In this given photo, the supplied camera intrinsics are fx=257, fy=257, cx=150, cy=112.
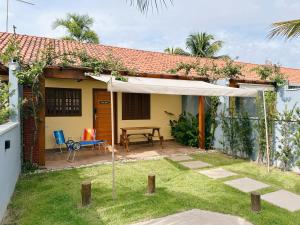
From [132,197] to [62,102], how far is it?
9.32 meters

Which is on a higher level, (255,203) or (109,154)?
(109,154)

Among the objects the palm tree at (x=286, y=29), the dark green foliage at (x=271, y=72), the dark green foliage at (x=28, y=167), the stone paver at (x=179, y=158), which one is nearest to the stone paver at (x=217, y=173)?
the stone paver at (x=179, y=158)

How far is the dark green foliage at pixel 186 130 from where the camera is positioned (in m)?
15.4

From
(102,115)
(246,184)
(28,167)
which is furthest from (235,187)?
(102,115)

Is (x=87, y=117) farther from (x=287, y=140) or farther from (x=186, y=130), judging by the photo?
(x=287, y=140)

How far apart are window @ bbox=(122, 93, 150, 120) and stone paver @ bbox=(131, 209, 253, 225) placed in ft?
36.7

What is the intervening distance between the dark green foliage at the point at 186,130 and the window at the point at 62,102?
6410 mm

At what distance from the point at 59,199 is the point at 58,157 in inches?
228

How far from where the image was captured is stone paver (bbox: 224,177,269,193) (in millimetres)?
8273

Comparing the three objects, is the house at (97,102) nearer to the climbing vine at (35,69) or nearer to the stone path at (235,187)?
the climbing vine at (35,69)

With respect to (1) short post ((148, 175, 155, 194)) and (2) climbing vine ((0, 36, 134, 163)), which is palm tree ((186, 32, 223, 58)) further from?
(1) short post ((148, 175, 155, 194))

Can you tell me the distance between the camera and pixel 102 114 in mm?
16250

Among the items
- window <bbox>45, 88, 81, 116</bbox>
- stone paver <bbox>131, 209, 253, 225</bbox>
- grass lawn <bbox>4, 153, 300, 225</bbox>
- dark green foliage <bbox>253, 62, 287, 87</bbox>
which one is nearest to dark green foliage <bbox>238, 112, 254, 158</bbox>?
grass lawn <bbox>4, 153, 300, 225</bbox>

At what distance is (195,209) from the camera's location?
656 centimetres
